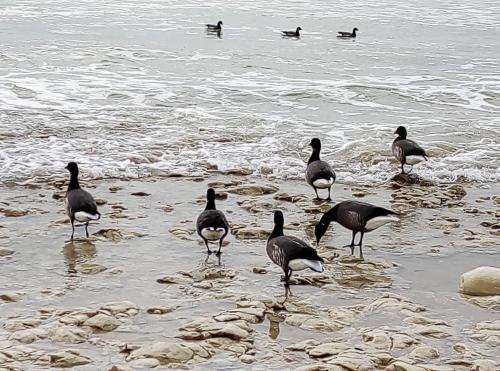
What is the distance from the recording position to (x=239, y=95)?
22562mm

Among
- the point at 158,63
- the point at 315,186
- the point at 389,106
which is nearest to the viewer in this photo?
the point at 315,186

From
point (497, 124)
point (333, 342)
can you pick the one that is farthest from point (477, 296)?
point (497, 124)

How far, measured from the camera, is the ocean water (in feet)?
49.8

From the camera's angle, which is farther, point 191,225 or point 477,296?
point 191,225

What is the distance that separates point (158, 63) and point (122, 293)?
67.6 ft

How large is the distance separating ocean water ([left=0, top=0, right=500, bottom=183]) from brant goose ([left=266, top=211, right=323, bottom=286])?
17.3 ft

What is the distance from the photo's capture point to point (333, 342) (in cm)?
723

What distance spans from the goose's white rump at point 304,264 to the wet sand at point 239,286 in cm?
32

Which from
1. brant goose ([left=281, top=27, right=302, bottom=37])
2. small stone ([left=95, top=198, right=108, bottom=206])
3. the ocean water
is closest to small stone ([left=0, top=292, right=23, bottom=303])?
small stone ([left=95, top=198, right=108, bottom=206])

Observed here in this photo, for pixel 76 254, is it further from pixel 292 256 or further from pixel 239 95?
pixel 239 95

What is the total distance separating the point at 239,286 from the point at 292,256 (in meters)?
0.77

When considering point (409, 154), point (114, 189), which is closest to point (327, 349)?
point (114, 189)

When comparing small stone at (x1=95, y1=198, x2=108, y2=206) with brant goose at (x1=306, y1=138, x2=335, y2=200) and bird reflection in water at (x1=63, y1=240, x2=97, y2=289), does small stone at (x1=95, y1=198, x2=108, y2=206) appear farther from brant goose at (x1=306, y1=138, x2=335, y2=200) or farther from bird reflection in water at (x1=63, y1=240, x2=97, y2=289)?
brant goose at (x1=306, y1=138, x2=335, y2=200)

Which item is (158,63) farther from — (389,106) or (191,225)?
(191,225)
